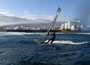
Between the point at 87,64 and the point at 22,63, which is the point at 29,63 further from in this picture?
the point at 87,64

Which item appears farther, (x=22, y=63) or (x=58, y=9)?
(x=58, y=9)

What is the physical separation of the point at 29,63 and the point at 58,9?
53.2ft

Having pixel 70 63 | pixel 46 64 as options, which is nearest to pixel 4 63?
pixel 46 64

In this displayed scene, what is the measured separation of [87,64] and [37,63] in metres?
4.25

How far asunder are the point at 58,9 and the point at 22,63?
16.4 m

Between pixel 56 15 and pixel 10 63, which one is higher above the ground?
pixel 56 15

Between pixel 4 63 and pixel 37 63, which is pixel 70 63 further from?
pixel 4 63

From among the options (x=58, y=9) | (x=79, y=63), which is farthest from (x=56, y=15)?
(x=79, y=63)

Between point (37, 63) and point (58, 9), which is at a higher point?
point (58, 9)

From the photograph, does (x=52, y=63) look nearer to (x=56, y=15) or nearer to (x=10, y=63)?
(x=10, y=63)

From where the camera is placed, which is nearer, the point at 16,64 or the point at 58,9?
the point at 16,64

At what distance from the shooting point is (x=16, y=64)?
10.3m

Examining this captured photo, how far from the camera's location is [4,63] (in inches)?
410

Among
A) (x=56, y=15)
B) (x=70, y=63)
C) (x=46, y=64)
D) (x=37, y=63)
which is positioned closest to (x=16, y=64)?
(x=37, y=63)
